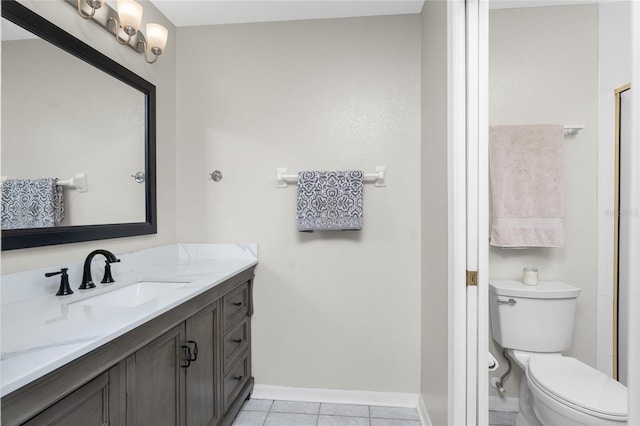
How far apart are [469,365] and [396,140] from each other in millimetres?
1305

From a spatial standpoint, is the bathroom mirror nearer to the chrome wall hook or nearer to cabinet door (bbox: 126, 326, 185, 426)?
the chrome wall hook

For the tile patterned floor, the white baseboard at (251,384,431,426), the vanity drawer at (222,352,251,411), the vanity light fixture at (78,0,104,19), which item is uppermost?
the vanity light fixture at (78,0,104,19)

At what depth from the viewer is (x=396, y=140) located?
82.9 inches

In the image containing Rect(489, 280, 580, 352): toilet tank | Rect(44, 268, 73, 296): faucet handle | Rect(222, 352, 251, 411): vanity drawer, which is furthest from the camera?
Rect(222, 352, 251, 411): vanity drawer

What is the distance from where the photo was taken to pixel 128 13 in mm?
1627

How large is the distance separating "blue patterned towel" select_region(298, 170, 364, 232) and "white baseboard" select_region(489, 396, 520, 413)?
1.05 metres

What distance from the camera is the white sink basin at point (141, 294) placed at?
1284 mm

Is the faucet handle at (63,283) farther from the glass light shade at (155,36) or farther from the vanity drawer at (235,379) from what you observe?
the glass light shade at (155,36)

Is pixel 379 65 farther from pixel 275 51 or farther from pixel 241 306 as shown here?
pixel 241 306

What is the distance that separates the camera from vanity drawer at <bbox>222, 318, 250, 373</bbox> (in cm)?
177

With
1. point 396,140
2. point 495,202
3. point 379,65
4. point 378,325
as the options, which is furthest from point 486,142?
point 378,325

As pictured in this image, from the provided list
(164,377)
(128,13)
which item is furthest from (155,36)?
(164,377)

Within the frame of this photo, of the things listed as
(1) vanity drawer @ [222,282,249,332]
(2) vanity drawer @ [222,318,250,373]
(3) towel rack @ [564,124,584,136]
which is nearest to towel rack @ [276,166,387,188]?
(1) vanity drawer @ [222,282,249,332]

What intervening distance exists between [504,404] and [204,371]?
1.26 m
